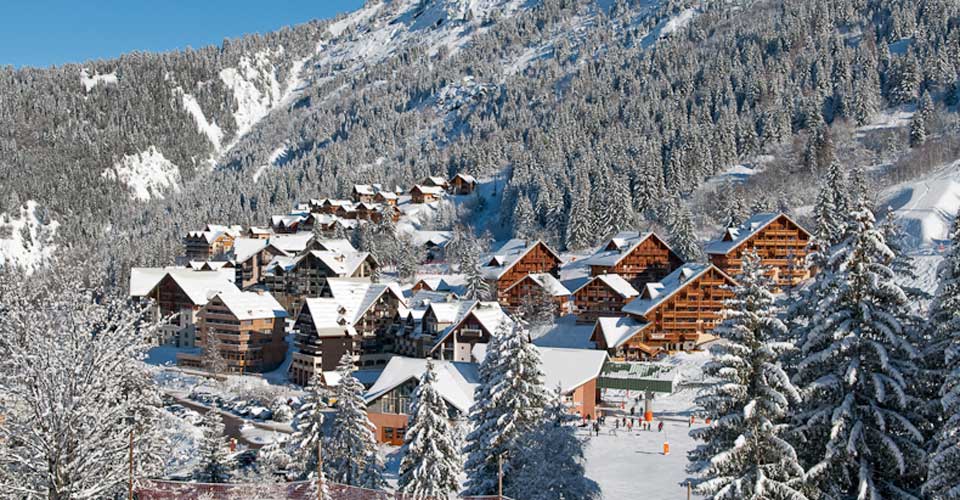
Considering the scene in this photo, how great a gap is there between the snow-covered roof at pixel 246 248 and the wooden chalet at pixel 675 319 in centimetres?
6192

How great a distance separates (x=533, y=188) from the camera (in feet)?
445

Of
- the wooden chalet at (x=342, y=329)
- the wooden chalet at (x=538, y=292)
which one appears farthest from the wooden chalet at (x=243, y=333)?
the wooden chalet at (x=538, y=292)

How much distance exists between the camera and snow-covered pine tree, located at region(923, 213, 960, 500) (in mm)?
18453

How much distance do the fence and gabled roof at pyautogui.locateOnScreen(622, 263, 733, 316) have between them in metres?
45.8

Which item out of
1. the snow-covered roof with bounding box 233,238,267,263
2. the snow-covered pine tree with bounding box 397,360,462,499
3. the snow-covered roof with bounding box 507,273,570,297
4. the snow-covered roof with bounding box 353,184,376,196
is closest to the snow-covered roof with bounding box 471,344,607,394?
the snow-covered pine tree with bounding box 397,360,462,499

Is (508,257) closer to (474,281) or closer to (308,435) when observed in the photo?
(474,281)

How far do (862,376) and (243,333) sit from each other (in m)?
70.0

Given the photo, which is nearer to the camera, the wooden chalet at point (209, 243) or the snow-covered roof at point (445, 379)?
the snow-covered roof at point (445, 379)

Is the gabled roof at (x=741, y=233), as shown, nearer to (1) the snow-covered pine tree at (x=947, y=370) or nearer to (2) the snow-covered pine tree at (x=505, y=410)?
(2) the snow-covered pine tree at (x=505, y=410)

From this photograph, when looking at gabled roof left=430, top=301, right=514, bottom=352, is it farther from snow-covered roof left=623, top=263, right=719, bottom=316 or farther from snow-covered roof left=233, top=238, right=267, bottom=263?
snow-covered roof left=233, top=238, right=267, bottom=263

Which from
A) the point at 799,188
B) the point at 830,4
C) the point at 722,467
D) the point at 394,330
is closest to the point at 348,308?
the point at 394,330

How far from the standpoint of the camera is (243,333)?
82250 millimetres

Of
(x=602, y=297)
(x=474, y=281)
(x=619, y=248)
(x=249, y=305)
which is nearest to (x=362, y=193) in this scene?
(x=249, y=305)

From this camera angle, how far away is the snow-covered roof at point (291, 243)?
11712cm
